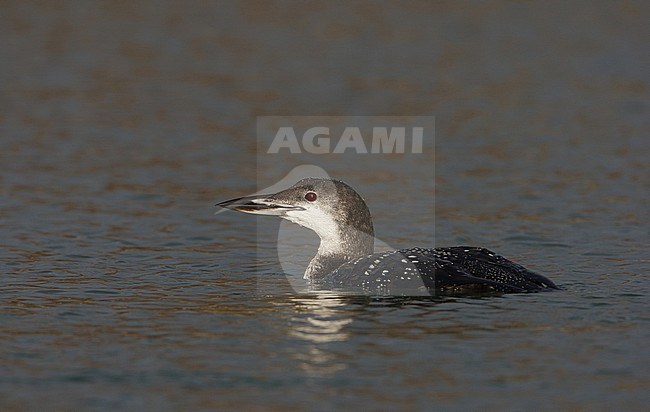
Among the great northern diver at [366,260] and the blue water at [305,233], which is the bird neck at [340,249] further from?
the blue water at [305,233]

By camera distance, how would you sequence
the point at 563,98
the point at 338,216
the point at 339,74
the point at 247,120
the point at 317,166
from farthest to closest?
the point at 339,74, the point at 563,98, the point at 247,120, the point at 317,166, the point at 338,216

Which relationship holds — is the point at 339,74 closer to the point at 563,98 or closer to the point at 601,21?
the point at 563,98

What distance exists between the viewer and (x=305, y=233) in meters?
11.2

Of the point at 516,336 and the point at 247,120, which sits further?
the point at 247,120

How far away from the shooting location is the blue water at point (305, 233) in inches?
263

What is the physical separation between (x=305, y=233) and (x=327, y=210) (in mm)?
2088

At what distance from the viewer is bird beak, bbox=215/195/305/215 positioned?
9.12 m

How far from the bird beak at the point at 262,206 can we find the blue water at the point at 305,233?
1.58 feet

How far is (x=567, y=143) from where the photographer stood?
1446 cm

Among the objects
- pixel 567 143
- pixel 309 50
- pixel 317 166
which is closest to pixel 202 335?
pixel 317 166

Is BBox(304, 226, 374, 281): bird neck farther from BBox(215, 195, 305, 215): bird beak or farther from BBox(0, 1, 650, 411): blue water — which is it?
BBox(0, 1, 650, 411): blue water

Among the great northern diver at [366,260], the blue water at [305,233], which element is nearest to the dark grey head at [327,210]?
the great northern diver at [366,260]

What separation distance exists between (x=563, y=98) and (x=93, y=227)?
7.66m

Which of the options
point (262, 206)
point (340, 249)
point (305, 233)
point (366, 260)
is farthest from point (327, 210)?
point (305, 233)
